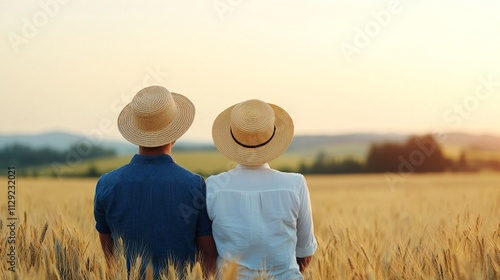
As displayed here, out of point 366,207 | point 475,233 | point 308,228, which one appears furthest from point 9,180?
point 366,207

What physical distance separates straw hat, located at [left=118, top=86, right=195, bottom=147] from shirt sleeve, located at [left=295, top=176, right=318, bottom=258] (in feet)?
2.33

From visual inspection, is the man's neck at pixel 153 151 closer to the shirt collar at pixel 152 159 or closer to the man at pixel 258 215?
the shirt collar at pixel 152 159

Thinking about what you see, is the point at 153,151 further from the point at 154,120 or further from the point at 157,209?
the point at 157,209

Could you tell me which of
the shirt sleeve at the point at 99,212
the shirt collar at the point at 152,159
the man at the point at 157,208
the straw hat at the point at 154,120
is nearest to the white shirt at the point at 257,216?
the man at the point at 157,208

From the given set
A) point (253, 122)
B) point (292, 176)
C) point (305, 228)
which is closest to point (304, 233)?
point (305, 228)

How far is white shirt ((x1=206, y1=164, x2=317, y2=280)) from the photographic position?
10.1 feet

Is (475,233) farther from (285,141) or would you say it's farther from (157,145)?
(157,145)

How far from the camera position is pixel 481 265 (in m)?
2.92

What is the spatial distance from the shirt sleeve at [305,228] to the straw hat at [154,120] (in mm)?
710

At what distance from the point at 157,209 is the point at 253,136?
579 mm

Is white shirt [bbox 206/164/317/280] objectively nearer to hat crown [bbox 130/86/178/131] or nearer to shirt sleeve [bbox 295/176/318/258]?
shirt sleeve [bbox 295/176/318/258]

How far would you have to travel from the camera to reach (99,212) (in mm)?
3365

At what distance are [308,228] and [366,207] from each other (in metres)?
4.45

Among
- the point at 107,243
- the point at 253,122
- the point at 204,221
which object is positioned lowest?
the point at 107,243
